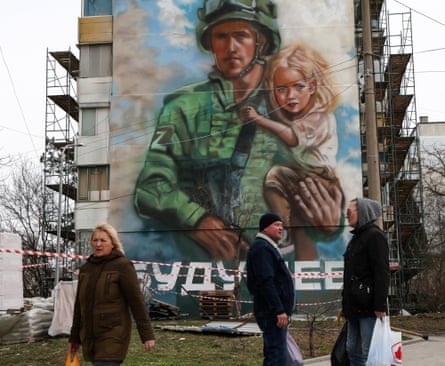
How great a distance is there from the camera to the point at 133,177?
112 feet

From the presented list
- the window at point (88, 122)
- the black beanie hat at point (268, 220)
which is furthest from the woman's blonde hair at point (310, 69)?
the black beanie hat at point (268, 220)

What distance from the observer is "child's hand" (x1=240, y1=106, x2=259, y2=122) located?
33.8 m

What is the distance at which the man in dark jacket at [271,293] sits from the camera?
6.98 m

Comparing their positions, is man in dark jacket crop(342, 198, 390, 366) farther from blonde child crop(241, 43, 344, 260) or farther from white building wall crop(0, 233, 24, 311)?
blonde child crop(241, 43, 344, 260)

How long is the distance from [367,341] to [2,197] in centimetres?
4933

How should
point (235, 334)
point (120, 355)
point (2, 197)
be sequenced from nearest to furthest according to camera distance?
point (120, 355)
point (235, 334)
point (2, 197)

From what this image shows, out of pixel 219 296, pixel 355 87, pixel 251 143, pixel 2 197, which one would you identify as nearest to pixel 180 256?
pixel 219 296

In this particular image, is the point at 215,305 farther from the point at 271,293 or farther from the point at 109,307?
the point at 109,307

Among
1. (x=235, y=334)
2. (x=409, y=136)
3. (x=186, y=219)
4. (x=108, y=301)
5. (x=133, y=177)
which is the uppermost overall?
(x=409, y=136)

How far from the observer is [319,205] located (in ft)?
107

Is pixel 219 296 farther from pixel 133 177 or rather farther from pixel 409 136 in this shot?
pixel 409 136

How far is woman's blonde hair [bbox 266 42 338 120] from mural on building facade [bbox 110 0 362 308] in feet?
0.16

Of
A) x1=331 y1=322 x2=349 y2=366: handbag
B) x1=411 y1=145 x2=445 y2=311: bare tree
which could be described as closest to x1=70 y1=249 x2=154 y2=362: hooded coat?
x1=331 y1=322 x2=349 y2=366: handbag

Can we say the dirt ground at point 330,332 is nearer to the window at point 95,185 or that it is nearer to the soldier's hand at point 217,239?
the soldier's hand at point 217,239
